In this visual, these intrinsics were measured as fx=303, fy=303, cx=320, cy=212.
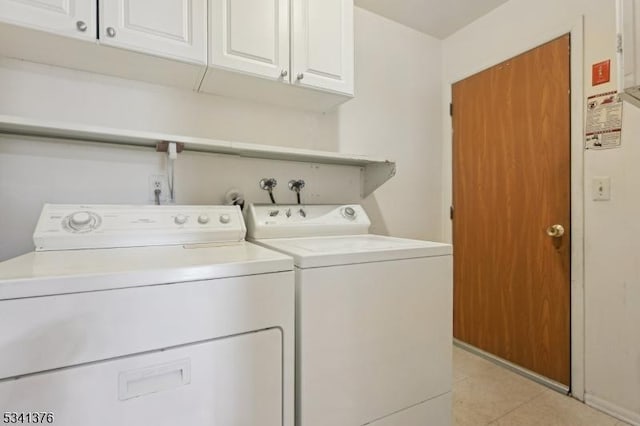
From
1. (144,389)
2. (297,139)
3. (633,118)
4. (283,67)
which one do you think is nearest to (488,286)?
(633,118)

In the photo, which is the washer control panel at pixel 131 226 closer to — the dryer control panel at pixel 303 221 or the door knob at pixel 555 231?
the dryer control panel at pixel 303 221

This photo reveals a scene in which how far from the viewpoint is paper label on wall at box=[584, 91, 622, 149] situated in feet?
5.24

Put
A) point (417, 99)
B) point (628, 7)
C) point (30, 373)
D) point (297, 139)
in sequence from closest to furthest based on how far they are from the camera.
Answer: point (30, 373)
point (628, 7)
point (297, 139)
point (417, 99)

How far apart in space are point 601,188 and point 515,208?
46 cm

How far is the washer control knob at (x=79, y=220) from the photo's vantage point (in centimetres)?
117

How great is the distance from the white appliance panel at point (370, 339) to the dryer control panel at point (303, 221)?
1.89ft

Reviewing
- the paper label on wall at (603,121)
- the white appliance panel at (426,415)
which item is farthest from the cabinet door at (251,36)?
the paper label on wall at (603,121)

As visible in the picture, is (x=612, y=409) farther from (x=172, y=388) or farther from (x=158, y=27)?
(x=158, y=27)

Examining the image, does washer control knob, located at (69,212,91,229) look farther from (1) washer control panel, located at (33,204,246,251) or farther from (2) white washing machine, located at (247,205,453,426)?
(2) white washing machine, located at (247,205,453,426)

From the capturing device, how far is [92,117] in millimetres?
1432

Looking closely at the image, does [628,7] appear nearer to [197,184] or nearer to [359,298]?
[359,298]

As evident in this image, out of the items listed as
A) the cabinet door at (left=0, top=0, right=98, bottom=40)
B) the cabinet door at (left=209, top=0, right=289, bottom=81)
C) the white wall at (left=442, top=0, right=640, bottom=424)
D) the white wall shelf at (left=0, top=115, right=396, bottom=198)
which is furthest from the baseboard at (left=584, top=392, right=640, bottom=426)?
the cabinet door at (left=0, top=0, right=98, bottom=40)

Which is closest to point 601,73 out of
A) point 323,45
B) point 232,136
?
point 323,45

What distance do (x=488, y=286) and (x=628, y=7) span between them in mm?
1753
